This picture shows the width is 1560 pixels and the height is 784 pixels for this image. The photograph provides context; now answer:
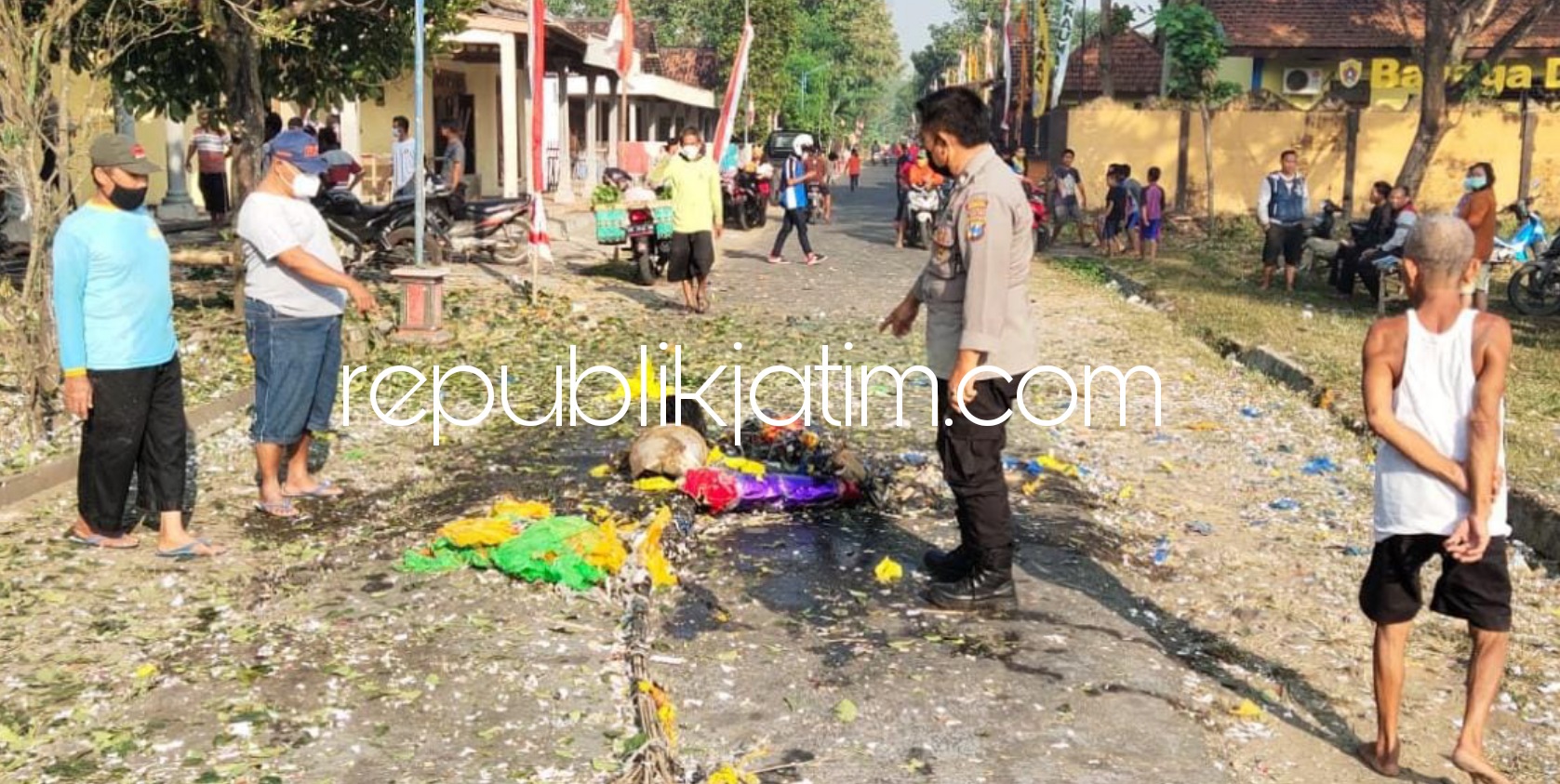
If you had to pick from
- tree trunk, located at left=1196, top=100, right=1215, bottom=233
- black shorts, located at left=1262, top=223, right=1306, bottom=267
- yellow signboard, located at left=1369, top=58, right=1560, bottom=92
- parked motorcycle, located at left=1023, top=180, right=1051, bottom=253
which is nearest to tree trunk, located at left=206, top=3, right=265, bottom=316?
black shorts, located at left=1262, top=223, right=1306, bottom=267

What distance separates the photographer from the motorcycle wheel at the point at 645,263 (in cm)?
1490

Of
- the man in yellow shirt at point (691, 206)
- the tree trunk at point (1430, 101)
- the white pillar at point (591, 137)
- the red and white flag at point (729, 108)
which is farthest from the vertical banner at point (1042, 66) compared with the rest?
the man in yellow shirt at point (691, 206)

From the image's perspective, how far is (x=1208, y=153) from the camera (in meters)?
23.2

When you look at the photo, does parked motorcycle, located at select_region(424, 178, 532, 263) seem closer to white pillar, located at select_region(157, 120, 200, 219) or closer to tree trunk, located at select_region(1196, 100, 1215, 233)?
white pillar, located at select_region(157, 120, 200, 219)

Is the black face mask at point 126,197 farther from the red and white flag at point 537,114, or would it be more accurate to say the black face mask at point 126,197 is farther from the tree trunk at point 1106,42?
the tree trunk at point 1106,42

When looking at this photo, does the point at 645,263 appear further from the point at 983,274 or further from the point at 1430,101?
the point at 1430,101

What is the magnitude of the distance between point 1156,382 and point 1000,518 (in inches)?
211

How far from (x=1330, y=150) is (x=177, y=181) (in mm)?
18410

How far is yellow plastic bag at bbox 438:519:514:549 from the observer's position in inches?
224

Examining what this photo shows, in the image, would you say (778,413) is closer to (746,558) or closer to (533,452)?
(533,452)

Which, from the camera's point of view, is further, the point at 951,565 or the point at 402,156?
the point at 402,156

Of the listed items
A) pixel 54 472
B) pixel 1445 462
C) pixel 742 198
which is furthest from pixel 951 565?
pixel 742 198

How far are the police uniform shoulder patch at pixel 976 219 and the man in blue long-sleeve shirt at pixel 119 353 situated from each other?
3.37 m

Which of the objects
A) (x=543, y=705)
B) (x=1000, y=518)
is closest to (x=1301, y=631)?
(x=1000, y=518)
